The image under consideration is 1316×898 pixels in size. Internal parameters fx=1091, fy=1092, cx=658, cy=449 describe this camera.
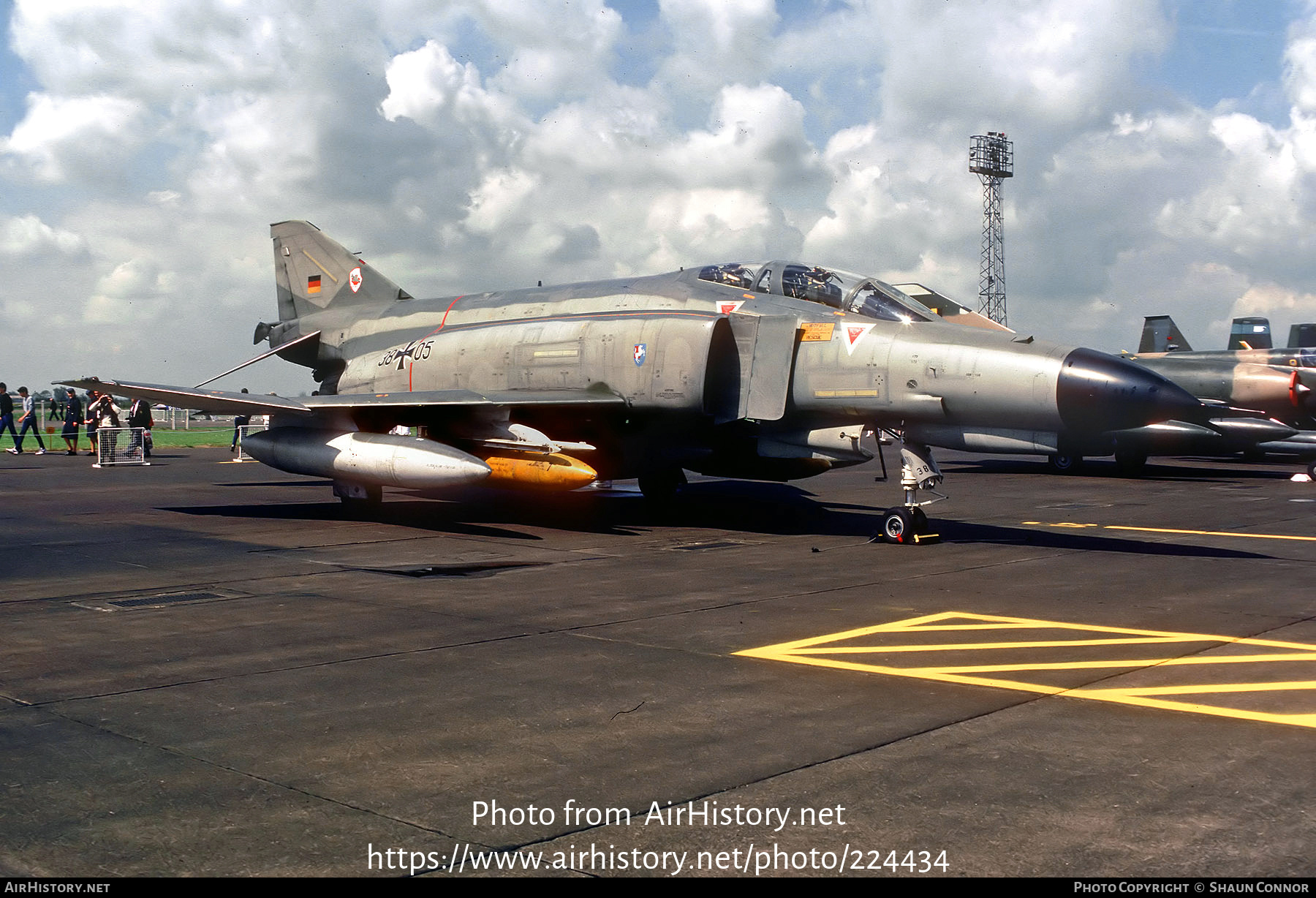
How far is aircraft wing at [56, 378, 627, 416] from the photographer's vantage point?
46.7 ft

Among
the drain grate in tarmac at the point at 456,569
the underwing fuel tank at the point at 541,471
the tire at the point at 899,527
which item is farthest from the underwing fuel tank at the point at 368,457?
the tire at the point at 899,527

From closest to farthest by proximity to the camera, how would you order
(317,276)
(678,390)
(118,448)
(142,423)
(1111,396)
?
1. (1111,396)
2. (678,390)
3. (317,276)
4. (118,448)
5. (142,423)

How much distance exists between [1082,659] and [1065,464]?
71.3 ft

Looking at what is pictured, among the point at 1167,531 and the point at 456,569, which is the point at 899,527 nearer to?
the point at 1167,531

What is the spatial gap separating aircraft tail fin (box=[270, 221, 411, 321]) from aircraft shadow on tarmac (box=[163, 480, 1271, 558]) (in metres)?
3.73

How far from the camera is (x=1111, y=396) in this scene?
1044cm

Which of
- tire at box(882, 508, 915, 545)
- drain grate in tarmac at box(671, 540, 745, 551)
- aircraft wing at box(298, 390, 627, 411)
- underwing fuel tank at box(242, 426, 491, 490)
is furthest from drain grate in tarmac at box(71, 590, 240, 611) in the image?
tire at box(882, 508, 915, 545)

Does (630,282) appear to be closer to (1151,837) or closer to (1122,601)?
(1122,601)

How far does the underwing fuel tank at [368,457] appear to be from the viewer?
13.4 metres

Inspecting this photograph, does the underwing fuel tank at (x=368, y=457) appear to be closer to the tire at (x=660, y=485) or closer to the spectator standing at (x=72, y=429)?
the tire at (x=660, y=485)

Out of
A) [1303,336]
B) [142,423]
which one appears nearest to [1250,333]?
[1303,336]

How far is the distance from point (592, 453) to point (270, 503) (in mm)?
5853

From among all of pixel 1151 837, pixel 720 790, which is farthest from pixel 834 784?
pixel 1151 837

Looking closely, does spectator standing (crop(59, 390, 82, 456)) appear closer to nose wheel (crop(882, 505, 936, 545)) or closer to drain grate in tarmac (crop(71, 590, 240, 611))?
drain grate in tarmac (crop(71, 590, 240, 611))
